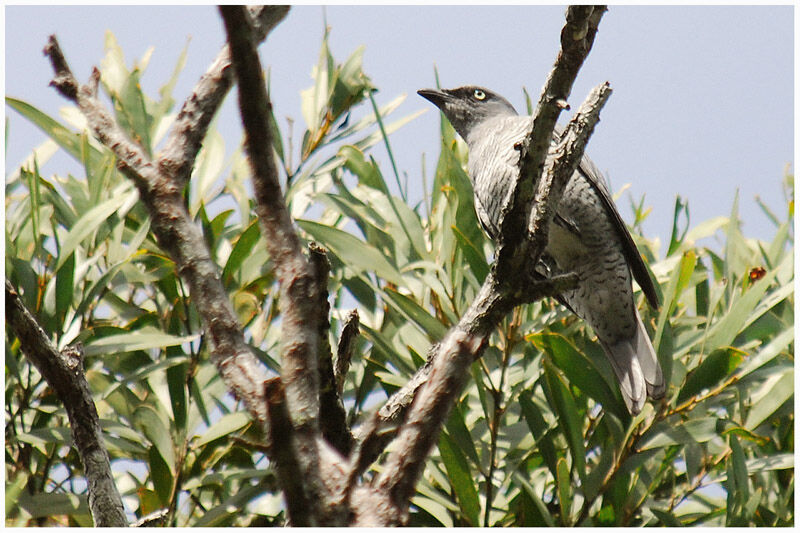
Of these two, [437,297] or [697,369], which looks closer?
[697,369]

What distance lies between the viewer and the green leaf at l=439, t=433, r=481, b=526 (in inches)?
79.9

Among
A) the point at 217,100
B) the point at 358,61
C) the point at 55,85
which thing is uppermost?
the point at 358,61

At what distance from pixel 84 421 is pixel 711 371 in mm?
1561

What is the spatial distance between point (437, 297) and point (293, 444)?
4.92 feet

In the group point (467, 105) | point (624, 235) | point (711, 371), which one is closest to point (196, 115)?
point (711, 371)

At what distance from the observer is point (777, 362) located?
2.41 m

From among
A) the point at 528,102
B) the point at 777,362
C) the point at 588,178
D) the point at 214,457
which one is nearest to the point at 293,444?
the point at 214,457

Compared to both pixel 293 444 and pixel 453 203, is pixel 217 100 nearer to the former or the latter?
pixel 293 444

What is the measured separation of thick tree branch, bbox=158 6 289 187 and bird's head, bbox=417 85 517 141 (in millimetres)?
2338

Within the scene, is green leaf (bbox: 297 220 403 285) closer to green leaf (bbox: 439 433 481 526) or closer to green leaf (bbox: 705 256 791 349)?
green leaf (bbox: 439 433 481 526)

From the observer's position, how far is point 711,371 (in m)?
2.21

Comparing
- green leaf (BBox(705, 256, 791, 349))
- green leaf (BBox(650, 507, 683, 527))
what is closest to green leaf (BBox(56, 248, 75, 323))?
green leaf (BBox(650, 507, 683, 527))

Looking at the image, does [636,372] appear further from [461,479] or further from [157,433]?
[157,433]

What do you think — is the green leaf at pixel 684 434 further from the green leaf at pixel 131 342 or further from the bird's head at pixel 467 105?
the bird's head at pixel 467 105
